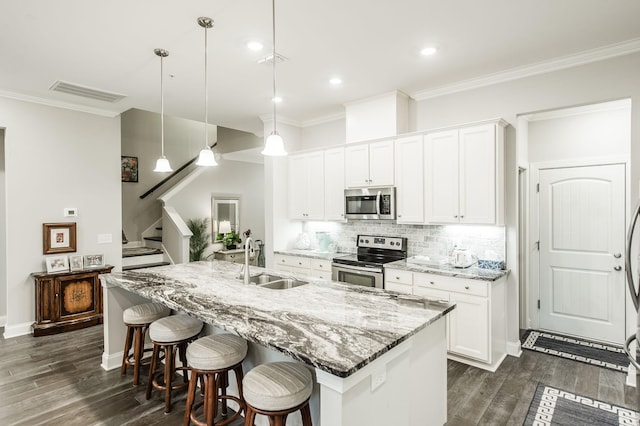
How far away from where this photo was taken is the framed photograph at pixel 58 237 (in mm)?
4371

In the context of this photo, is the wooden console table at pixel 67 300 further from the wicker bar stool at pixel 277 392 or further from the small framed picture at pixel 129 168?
the wicker bar stool at pixel 277 392

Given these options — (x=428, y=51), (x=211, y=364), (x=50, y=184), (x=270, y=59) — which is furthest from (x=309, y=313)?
(x=50, y=184)

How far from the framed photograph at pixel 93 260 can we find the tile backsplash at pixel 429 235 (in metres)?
2.91

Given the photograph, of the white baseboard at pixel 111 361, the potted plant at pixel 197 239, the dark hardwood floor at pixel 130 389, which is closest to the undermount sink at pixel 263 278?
the dark hardwood floor at pixel 130 389

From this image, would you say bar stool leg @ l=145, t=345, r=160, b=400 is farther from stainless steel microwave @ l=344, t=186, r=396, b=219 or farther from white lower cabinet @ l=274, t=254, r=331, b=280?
stainless steel microwave @ l=344, t=186, r=396, b=219

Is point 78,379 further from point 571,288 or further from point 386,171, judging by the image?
point 571,288

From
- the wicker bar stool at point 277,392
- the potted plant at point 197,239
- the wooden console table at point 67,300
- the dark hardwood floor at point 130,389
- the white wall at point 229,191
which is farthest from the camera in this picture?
the white wall at point 229,191

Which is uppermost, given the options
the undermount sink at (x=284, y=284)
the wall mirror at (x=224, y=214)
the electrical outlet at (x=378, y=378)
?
the wall mirror at (x=224, y=214)

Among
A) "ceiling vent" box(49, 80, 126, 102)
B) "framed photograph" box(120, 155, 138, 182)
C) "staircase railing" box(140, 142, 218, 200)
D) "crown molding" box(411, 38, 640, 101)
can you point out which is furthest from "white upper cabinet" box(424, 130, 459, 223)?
"framed photograph" box(120, 155, 138, 182)

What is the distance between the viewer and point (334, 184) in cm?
467

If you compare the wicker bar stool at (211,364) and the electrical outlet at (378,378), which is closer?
the electrical outlet at (378,378)

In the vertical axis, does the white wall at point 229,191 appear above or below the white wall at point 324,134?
below

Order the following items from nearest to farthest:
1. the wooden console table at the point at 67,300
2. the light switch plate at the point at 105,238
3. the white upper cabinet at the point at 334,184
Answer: the wooden console table at the point at 67,300 → the white upper cabinet at the point at 334,184 → the light switch plate at the point at 105,238

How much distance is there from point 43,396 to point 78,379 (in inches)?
11.5
